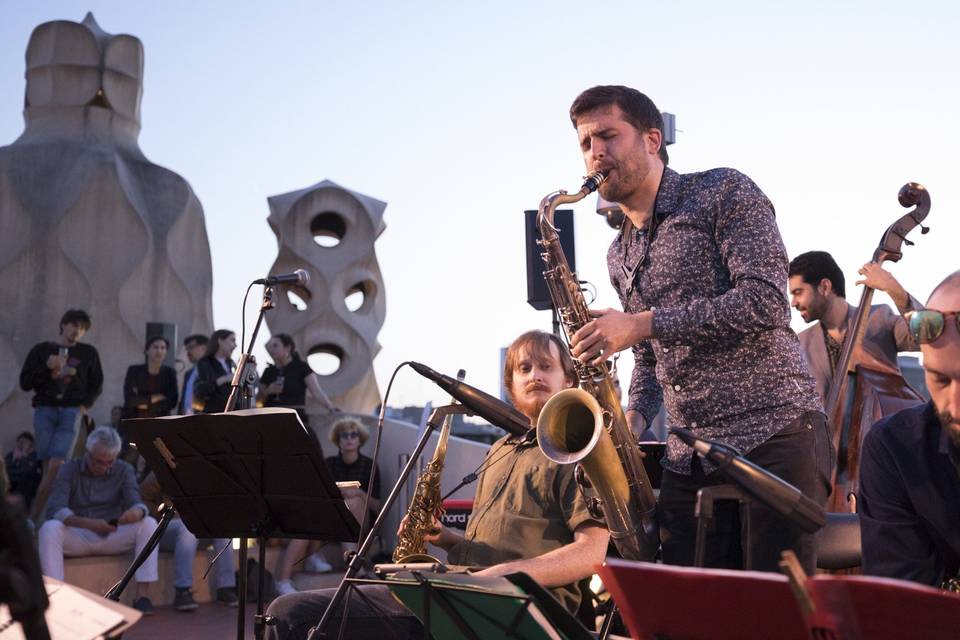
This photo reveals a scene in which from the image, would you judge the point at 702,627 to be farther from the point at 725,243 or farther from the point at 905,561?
the point at 725,243

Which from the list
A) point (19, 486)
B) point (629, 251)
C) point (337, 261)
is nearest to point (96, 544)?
point (19, 486)

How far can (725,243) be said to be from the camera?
9.36 ft

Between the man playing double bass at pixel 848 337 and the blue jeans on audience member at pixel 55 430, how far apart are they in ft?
19.2

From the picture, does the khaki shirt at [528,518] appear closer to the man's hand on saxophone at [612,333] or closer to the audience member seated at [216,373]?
the man's hand on saxophone at [612,333]

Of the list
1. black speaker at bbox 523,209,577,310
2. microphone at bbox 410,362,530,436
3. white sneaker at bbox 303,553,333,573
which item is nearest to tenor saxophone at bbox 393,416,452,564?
microphone at bbox 410,362,530,436

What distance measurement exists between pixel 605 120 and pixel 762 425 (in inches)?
40.2

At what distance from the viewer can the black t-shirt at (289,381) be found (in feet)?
29.8

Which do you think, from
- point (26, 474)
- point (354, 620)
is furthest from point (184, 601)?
point (354, 620)

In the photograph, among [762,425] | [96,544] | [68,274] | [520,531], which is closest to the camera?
[762,425]

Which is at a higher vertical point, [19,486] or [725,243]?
[725,243]

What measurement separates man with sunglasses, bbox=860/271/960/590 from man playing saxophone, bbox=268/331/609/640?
1184 mm

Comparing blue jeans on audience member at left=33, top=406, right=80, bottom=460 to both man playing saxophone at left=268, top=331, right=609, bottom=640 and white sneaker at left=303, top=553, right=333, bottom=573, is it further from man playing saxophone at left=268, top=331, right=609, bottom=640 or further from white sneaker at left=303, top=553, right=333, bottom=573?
man playing saxophone at left=268, top=331, right=609, bottom=640

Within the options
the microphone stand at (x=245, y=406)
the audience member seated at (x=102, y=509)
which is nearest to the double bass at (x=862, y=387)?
the microphone stand at (x=245, y=406)

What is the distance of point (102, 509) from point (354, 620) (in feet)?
15.5
